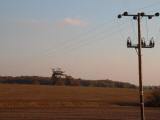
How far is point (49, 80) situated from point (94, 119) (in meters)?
147

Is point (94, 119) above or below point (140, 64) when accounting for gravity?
below

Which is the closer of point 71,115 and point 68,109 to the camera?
point 71,115

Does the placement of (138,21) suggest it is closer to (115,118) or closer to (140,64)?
(140,64)

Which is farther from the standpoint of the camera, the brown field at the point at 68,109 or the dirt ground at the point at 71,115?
the brown field at the point at 68,109

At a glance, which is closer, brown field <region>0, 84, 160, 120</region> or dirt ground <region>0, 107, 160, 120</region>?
dirt ground <region>0, 107, 160, 120</region>

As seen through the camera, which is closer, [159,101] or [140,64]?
[140,64]

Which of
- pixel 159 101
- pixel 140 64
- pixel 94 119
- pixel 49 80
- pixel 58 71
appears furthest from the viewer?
pixel 49 80

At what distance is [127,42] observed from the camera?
132ft

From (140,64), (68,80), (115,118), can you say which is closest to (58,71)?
(68,80)

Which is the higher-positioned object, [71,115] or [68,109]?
[68,109]

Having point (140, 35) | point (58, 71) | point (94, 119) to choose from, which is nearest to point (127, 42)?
point (140, 35)

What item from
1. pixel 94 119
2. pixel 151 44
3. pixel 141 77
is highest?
pixel 151 44

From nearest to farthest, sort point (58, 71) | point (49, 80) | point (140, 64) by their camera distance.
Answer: point (140, 64) < point (58, 71) < point (49, 80)

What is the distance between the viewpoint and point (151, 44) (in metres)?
40.4
